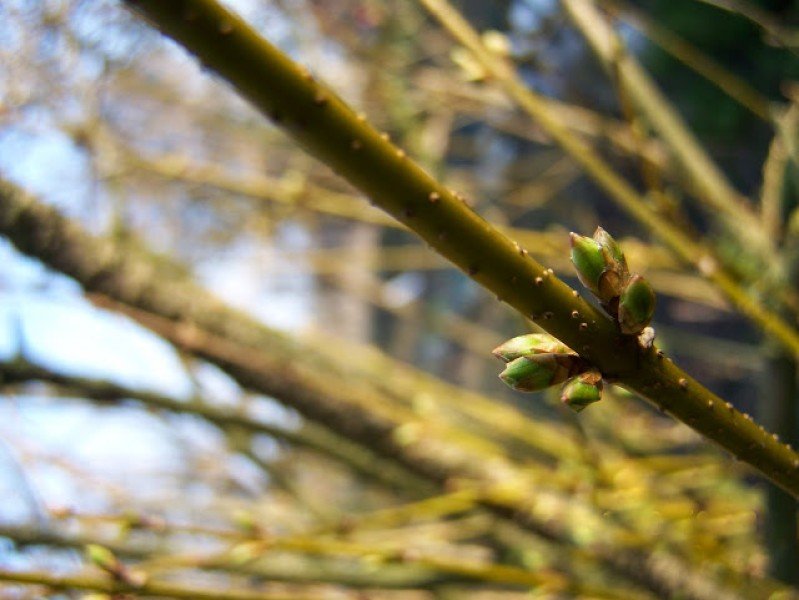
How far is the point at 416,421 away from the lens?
0.93 m

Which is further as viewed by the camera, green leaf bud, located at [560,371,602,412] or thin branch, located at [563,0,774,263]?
thin branch, located at [563,0,774,263]

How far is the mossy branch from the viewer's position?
26 cm

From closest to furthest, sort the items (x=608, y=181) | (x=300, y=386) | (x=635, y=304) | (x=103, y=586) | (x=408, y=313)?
(x=635, y=304) → (x=103, y=586) → (x=608, y=181) → (x=300, y=386) → (x=408, y=313)

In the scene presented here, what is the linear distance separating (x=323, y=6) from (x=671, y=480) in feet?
3.29

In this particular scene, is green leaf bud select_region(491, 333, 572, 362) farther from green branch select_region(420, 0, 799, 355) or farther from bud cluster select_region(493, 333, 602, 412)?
green branch select_region(420, 0, 799, 355)

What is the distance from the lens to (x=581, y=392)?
0.92ft

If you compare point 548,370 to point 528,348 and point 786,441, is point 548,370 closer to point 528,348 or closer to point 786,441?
point 528,348

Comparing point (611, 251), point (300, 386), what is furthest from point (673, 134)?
point (611, 251)

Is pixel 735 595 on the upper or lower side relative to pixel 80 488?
lower

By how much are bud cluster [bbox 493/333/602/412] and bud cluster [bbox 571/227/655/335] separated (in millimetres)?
21

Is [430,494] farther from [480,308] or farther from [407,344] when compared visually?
[407,344]

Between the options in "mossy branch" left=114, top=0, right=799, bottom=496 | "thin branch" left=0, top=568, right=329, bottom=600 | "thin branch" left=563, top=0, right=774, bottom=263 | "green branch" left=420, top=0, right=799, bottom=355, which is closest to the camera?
"mossy branch" left=114, top=0, right=799, bottom=496

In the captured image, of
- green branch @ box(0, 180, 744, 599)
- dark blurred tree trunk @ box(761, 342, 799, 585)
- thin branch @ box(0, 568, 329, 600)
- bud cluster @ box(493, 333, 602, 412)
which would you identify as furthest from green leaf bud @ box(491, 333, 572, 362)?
green branch @ box(0, 180, 744, 599)

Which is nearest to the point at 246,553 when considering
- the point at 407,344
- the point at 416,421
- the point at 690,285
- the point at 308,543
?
the point at 308,543
